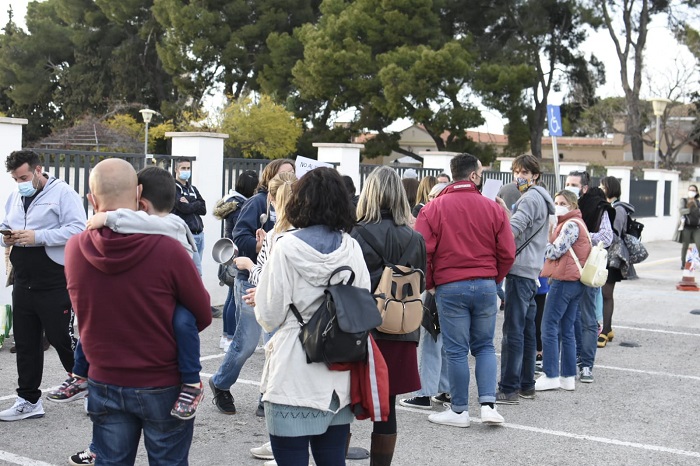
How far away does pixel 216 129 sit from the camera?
43.8 m

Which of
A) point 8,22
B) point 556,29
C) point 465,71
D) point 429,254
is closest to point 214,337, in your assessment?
point 429,254

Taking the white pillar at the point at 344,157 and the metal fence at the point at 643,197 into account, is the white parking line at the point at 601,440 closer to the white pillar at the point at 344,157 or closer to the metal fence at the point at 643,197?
the white pillar at the point at 344,157

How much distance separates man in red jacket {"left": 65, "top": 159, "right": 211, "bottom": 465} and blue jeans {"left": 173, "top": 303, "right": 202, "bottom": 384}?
0.11 feet

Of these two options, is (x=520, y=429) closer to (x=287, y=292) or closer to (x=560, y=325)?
(x=560, y=325)

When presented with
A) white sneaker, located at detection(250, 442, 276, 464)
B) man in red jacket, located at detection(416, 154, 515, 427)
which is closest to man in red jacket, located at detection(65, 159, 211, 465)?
white sneaker, located at detection(250, 442, 276, 464)

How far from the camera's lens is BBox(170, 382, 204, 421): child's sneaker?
3529 mm

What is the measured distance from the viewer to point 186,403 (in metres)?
3.54

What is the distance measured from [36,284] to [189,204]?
4352mm

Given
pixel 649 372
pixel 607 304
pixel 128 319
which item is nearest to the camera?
pixel 128 319

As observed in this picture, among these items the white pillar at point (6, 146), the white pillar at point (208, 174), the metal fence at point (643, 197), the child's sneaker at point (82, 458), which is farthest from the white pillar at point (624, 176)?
the child's sneaker at point (82, 458)

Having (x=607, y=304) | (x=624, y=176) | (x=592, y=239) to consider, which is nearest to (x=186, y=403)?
(x=592, y=239)

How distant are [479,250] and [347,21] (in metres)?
37.4

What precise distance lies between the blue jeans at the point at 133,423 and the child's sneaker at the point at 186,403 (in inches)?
1.8

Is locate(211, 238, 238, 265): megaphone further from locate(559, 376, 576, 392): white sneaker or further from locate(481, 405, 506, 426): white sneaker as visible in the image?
locate(559, 376, 576, 392): white sneaker
